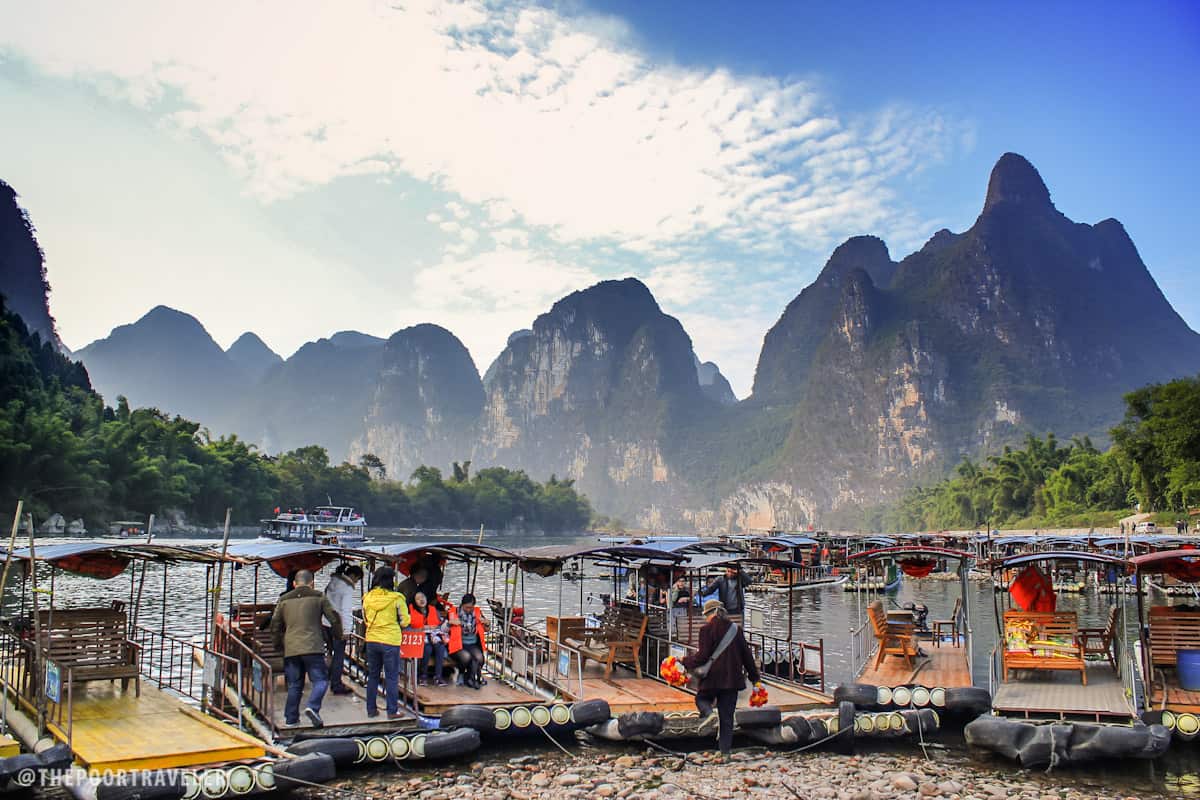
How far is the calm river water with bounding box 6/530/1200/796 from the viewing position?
452 inches

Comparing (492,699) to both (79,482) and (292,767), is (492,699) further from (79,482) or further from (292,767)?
(79,482)

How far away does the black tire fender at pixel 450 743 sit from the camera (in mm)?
10859

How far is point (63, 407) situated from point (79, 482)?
1212 cm

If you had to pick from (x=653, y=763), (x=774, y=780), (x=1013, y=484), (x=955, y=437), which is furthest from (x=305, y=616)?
(x=955, y=437)

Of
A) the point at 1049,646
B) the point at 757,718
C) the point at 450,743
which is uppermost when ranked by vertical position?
the point at 1049,646

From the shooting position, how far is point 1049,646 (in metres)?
13.4

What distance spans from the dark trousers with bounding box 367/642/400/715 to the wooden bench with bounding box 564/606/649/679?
393 cm

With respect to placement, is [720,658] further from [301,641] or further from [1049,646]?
[1049,646]

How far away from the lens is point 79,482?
2447 inches

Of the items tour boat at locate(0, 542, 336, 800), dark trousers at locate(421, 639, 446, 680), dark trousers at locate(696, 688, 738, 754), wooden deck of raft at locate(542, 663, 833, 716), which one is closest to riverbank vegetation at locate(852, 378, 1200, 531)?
wooden deck of raft at locate(542, 663, 833, 716)

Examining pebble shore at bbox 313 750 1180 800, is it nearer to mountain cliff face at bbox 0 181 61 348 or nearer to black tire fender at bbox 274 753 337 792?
black tire fender at bbox 274 753 337 792

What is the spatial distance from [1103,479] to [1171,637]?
252 ft

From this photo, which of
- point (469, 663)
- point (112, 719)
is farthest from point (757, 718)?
point (112, 719)

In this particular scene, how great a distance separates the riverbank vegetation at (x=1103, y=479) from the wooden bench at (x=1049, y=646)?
4865cm
